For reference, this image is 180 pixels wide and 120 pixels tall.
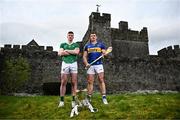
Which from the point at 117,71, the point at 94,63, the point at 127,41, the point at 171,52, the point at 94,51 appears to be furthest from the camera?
the point at 127,41

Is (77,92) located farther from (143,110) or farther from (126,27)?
(126,27)

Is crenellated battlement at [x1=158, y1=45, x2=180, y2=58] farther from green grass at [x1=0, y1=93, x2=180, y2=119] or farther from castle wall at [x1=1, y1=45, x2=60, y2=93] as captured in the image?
green grass at [x1=0, y1=93, x2=180, y2=119]

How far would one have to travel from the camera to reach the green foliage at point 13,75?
62.1 feet

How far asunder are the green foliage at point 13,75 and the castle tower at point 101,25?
559 inches

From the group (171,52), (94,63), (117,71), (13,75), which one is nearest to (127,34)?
(171,52)

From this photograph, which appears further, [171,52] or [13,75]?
[171,52]

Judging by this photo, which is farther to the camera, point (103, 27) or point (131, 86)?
point (103, 27)

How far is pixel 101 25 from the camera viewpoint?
109ft

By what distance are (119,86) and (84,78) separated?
3.01 metres

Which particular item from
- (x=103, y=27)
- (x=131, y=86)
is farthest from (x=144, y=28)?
(x=131, y=86)

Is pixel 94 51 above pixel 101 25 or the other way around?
the other way around

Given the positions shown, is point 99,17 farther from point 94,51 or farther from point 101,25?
point 94,51

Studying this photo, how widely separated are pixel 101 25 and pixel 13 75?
16.4 m

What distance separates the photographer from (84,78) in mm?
22750
